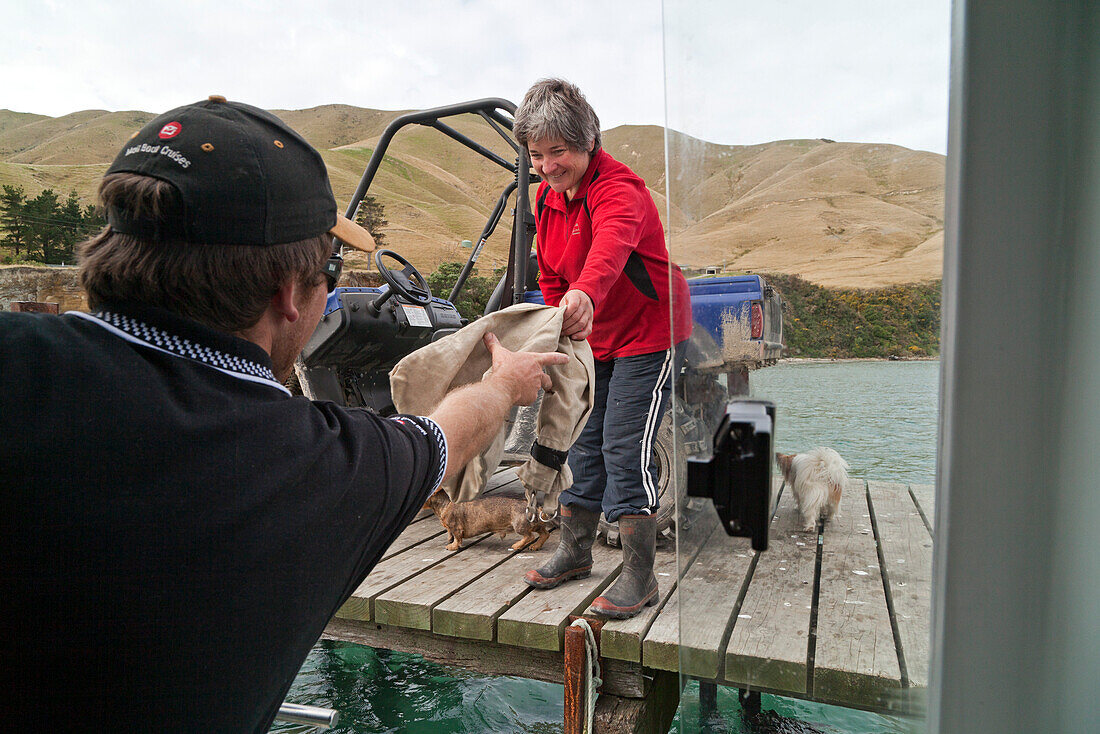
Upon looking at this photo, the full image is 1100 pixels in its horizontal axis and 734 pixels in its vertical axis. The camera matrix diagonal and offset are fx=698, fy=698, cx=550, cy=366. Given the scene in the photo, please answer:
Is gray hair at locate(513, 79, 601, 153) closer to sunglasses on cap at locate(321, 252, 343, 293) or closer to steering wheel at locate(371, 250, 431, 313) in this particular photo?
sunglasses on cap at locate(321, 252, 343, 293)

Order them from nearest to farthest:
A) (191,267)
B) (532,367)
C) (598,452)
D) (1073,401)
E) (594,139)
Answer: (1073,401)
(191,267)
(532,367)
(594,139)
(598,452)

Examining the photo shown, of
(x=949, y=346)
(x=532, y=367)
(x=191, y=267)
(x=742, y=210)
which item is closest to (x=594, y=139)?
(x=532, y=367)

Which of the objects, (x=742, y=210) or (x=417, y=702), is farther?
(x=417, y=702)

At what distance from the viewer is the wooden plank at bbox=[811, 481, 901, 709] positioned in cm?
53

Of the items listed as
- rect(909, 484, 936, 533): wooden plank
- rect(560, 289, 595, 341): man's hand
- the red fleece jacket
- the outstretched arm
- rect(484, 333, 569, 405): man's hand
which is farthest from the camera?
the red fleece jacket

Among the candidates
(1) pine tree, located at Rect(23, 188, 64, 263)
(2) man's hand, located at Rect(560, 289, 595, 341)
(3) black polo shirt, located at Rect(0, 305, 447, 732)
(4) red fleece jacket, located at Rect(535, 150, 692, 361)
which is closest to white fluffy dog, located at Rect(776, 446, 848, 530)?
(3) black polo shirt, located at Rect(0, 305, 447, 732)

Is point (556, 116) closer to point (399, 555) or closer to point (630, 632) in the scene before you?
point (630, 632)

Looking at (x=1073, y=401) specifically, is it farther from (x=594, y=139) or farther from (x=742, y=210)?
(x=594, y=139)

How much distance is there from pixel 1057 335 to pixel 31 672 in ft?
3.25

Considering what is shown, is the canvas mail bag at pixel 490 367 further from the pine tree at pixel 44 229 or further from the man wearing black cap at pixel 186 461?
the pine tree at pixel 44 229

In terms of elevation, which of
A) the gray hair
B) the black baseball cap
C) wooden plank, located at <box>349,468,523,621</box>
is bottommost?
wooden plank, located at <box>349,468,523,621</box>

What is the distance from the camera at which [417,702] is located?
11.0 feet

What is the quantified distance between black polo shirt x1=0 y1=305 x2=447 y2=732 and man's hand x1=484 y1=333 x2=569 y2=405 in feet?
1.97

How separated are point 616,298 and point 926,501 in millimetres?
1810
